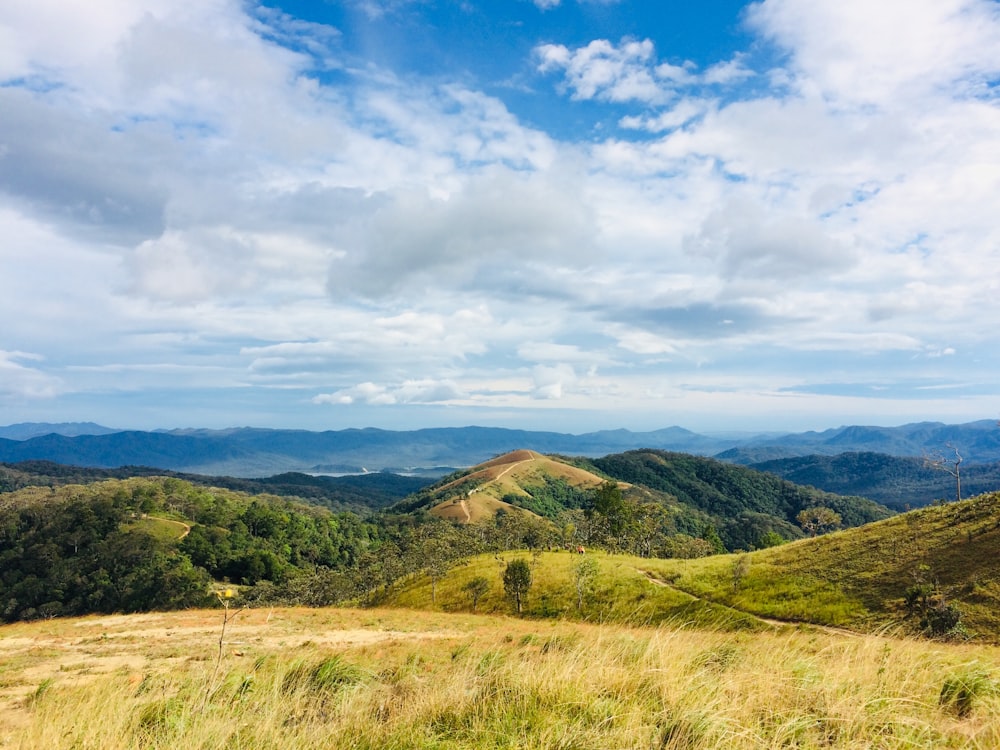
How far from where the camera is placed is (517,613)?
163 ft

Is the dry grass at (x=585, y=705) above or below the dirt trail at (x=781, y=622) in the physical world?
above

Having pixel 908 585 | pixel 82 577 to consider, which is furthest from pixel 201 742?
pixel 82 577

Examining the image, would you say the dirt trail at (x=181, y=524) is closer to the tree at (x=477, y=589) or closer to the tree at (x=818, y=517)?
the tree at (x=477, y=589)

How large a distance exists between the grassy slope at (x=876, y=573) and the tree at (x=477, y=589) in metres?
19.8

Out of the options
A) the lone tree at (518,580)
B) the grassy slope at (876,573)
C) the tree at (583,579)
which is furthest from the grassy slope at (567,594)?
the grassy slope at (876,573)

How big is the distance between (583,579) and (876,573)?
72.9 feet

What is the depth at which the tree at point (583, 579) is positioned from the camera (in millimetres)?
46619

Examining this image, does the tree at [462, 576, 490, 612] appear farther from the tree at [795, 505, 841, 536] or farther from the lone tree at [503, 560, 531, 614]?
the tree at [795, 505, 841, 536]

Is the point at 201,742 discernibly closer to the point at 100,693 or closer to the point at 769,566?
the point at 100,693

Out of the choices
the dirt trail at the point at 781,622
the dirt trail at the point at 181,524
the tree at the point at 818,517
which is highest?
the dirt trail at the point at 781,622

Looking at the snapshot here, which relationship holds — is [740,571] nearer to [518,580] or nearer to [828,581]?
[828,581]

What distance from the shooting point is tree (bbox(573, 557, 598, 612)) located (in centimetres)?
4662

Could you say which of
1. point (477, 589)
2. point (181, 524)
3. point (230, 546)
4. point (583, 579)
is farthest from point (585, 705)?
point (181, 524)

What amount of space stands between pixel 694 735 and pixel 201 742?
4.22 m
